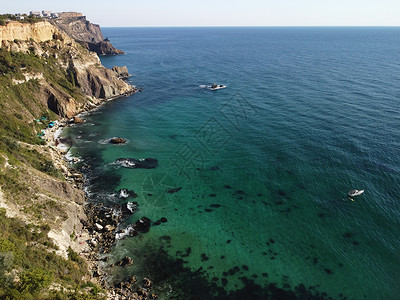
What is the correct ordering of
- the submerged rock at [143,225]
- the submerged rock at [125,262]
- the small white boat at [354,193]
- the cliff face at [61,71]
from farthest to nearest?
1. the cliff face at [61,71]
2. the small white boat at [354,193]
3. the submerged rock at [143,225]
4. the submerged rock at [125,262]

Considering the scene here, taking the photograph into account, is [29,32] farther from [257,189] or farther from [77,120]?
[257,189]

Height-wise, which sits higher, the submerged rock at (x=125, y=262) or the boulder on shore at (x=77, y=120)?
the boulder on shore at (x=77, y=120)

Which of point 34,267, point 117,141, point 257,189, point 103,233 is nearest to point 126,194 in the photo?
point 103,233

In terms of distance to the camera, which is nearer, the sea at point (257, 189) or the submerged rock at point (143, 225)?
the sea at point (257, 189)

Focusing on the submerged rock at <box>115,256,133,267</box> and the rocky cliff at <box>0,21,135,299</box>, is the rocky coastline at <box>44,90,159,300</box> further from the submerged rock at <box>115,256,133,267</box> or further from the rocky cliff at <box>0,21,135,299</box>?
the rocky cliff at <box>0,21,135,299</box>

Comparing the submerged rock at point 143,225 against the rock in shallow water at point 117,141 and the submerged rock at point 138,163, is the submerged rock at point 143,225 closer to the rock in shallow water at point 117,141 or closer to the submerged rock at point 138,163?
the submerged rock at point 138,163

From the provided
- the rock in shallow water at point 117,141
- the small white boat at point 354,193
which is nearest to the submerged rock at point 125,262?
the rock in shallow water at point 117,141

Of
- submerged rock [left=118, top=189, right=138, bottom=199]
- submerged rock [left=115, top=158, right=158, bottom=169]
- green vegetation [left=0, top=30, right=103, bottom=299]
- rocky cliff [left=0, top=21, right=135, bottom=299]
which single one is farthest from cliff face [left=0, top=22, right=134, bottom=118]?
submerged rock [left=118, top=189, right=138, bottom=199]
